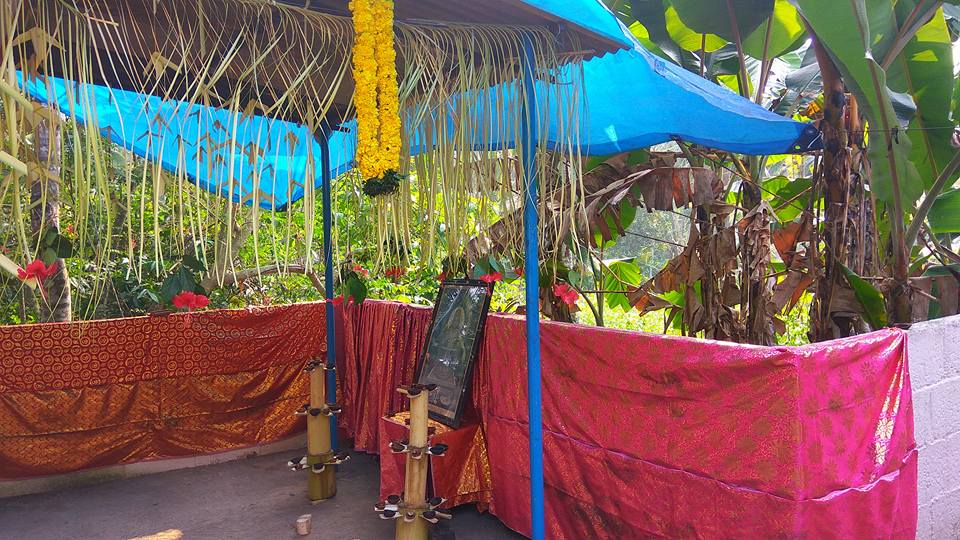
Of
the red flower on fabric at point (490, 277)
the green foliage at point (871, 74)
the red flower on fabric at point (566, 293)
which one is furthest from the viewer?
the red flower on fabric at point (566, 293)

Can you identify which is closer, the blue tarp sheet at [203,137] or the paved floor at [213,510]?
the blue tarp sheet at [203,137]

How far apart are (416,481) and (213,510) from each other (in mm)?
1658

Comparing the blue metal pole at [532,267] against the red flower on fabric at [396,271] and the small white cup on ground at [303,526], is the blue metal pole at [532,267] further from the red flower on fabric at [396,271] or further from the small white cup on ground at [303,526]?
the small white cup on ground at [303,526]

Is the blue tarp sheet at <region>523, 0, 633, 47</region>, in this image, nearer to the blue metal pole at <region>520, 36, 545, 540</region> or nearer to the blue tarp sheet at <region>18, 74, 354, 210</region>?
the blue metal pole at <region>520, 36, 545, 540</region>

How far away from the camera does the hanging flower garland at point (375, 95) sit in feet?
6.91

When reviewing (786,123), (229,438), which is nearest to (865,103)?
(786,123)

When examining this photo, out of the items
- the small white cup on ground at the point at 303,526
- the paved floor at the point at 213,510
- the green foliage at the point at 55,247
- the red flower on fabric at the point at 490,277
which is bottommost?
the paved floor at the point at 213,510

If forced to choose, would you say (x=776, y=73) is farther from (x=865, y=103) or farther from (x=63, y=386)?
(x=63, y=386)

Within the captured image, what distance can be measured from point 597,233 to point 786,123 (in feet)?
6.13

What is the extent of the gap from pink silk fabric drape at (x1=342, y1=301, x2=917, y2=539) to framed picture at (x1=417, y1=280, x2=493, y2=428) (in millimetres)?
324

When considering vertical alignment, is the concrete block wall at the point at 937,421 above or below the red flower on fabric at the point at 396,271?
below

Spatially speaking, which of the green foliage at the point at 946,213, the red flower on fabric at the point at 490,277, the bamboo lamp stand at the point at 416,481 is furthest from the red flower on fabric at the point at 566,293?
the green foliage at the point at 946,213

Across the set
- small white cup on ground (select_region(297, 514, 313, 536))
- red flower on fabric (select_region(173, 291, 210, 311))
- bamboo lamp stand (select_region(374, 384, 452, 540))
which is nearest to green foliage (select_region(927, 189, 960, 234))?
bamboo lamp stand (select_region(374, 384, 452, 540))

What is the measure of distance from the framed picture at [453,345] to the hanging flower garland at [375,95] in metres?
1.66
